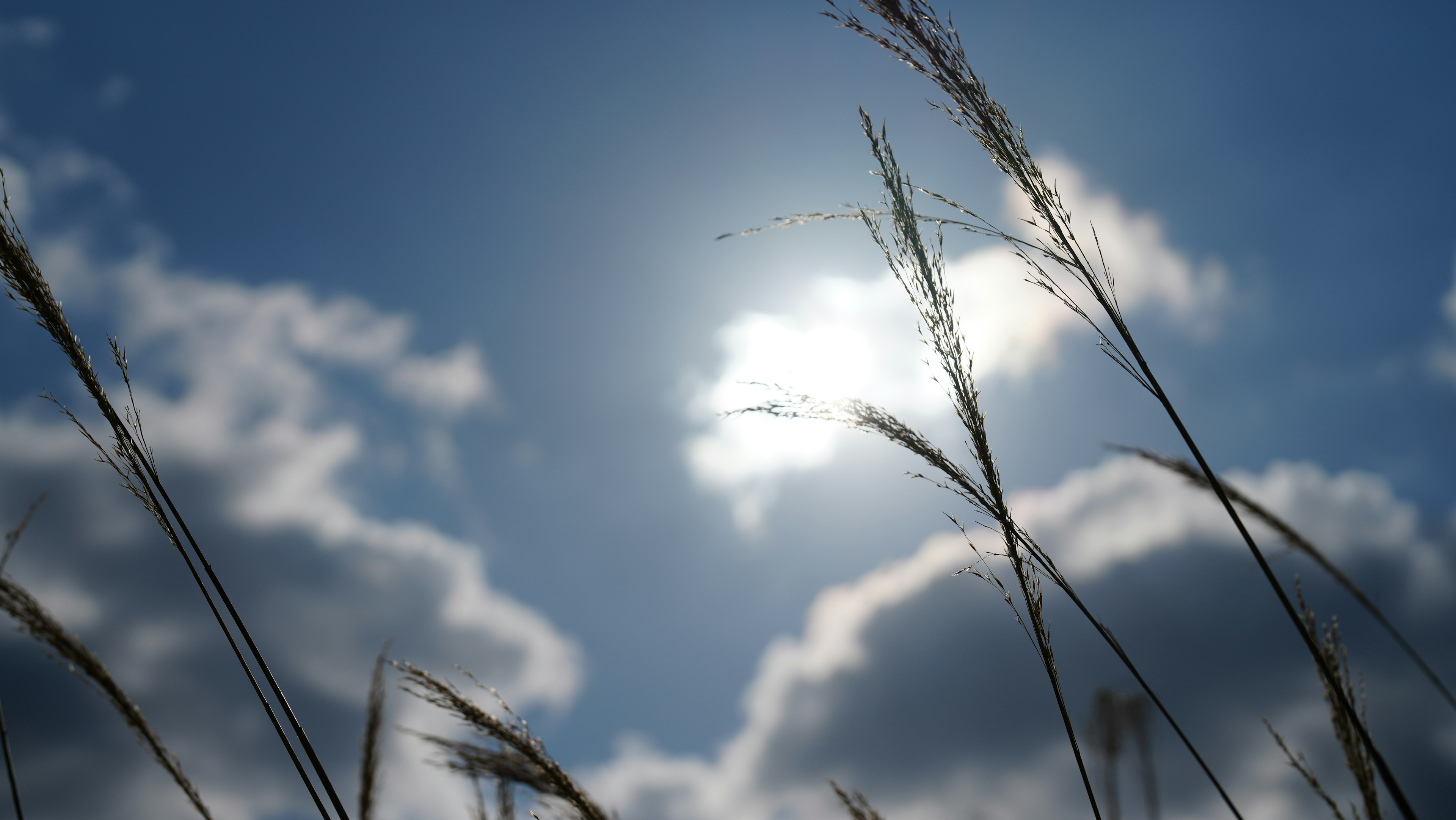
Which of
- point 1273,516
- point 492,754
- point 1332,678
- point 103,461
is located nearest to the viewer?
point 1332,678

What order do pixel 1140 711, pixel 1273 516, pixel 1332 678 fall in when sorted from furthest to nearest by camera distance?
pixel 1140 711
pixel 1273 516
pixel 1332 678

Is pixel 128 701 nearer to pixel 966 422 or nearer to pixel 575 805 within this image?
pixel 575 805

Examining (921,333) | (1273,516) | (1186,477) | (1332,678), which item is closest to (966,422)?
(921,333)

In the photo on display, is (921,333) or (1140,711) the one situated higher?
(1140,711)

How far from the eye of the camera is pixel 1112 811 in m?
10.4

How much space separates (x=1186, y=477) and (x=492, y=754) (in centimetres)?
197

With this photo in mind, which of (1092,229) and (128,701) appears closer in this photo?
(1092,229)

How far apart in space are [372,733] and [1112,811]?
1109 centimetres

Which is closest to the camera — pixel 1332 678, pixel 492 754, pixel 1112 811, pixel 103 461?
pixel 1332 678

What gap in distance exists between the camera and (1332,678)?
137cm

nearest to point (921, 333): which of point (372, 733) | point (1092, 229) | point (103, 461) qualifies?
point (1092, 229)

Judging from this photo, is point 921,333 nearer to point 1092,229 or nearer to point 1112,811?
point 1092,229

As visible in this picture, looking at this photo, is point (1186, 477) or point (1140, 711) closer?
point (1186, 477)


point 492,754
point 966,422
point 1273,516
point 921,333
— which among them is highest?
point 921,333
